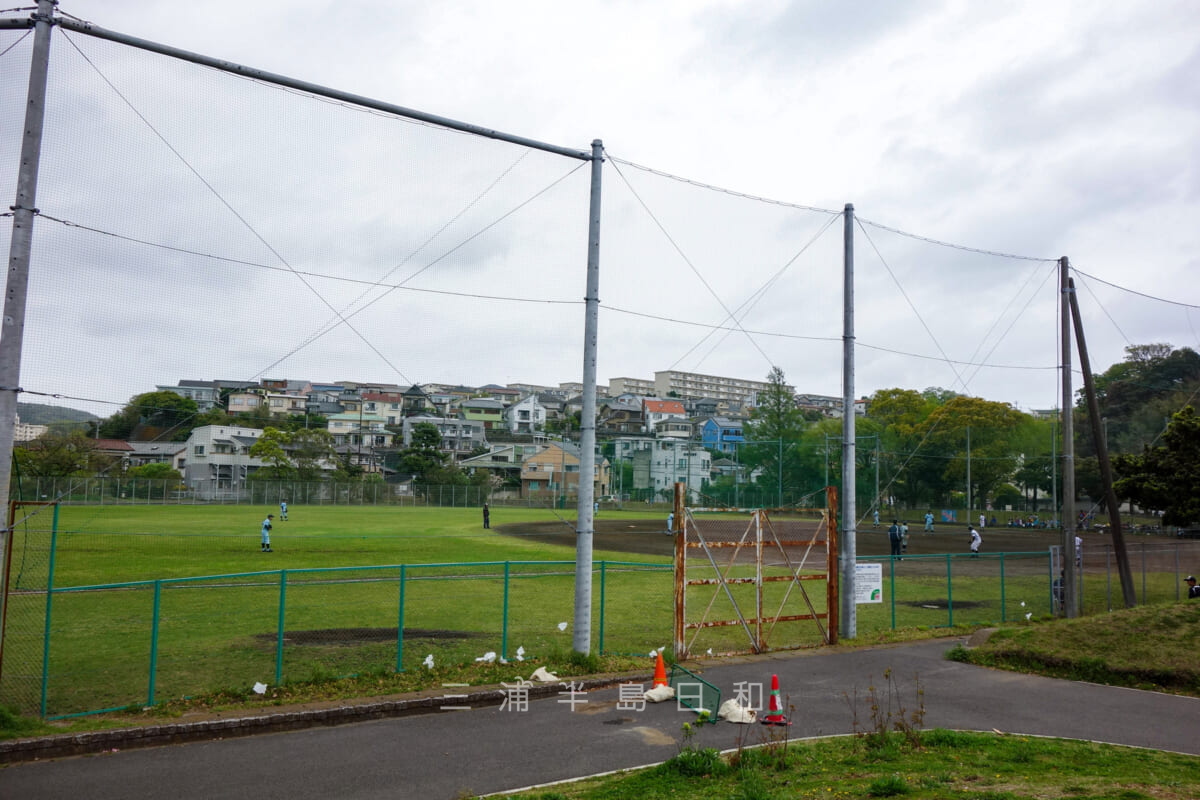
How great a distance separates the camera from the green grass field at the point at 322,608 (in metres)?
12.1

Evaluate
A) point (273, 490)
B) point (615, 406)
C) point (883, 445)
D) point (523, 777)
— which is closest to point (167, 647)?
point (523, 777)

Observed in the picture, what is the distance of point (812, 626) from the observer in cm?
1880

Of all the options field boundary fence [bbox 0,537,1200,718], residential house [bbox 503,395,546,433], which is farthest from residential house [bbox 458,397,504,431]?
field boundary fence [bbox 0,537,1200,718]

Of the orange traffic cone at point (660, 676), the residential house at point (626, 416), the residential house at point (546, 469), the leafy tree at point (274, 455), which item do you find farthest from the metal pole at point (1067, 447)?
the residential house at point (626, 416)

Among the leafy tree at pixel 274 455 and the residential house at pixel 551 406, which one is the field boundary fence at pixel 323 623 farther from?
the residential house at pixel 551 406

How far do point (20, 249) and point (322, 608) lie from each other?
39.6ft

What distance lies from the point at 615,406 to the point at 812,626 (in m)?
116

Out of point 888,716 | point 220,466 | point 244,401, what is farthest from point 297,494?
point 888,716

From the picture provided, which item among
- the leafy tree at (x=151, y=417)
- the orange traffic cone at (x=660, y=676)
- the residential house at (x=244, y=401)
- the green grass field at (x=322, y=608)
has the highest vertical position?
the residential house at (x=244, y=401)

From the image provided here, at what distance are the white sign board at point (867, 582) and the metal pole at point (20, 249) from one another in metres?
14.7

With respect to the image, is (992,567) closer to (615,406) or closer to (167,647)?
(167,647)

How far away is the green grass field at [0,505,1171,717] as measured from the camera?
12.1 meters

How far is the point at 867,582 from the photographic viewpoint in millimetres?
16828

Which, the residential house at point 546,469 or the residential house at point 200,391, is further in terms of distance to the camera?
the residential house at point 546,469
